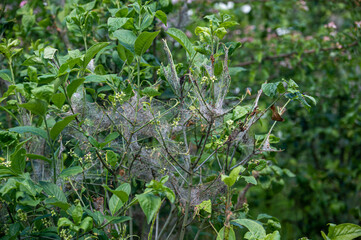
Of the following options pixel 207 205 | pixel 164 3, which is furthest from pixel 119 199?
pixel 164 3

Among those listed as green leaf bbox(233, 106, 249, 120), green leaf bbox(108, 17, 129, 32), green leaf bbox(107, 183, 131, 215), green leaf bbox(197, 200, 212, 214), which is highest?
green leaf bbox(108, 17, 129, 32)

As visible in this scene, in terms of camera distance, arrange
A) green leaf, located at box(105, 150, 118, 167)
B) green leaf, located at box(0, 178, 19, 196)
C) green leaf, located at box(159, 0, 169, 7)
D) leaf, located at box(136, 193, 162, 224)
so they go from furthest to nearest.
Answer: green leaf, located at box(159, 0, 169, 7) < green leaf, located at box(105, 150, 118, 167) < green leaf, located at box(0, 178, 19, 196) < leaf, located at box(136, 193, 162, 224)

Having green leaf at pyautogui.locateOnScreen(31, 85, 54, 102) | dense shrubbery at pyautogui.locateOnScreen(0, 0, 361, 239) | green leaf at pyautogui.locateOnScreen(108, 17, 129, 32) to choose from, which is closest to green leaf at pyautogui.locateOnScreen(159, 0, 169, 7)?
dense shrubbery at pyautogui.locateOnScreen(0, 0, 361, 239)

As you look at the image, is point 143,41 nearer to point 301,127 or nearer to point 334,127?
point 301,127

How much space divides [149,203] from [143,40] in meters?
0.46

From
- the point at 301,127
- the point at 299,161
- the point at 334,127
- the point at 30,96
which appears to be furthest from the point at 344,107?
the point at 30,96

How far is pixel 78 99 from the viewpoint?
1303 millimetres

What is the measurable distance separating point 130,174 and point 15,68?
885mm

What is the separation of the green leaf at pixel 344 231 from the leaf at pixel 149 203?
1.72 feet

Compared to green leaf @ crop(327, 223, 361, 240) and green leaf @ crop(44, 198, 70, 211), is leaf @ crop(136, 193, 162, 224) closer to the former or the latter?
green leaf @ crop(44, 198, 70, 211)

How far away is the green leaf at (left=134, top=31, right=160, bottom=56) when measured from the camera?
106 centimetres

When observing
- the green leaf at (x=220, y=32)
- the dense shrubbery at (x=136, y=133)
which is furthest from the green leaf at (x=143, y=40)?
the green leaf at (x=220, y=32)

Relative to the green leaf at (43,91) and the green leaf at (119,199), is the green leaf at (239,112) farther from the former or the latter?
the green leaf at (43,91)

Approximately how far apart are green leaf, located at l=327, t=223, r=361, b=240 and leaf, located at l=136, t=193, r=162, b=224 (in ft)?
1.72
